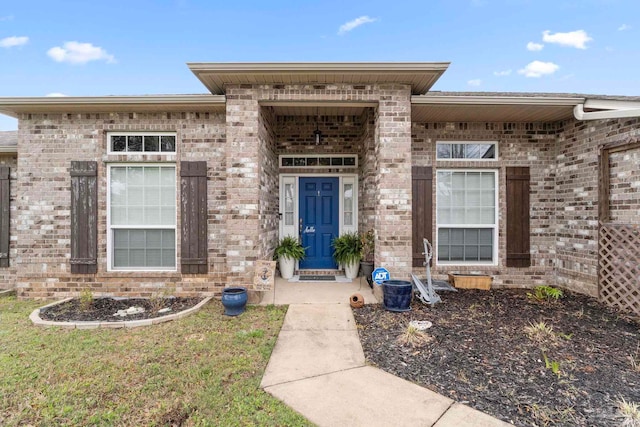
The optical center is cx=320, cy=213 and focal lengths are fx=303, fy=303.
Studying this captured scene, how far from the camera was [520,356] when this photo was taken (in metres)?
2.96

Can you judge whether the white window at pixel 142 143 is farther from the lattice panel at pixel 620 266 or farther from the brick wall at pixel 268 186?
the lattice panel at pixel 620 266

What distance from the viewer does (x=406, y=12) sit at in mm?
9398

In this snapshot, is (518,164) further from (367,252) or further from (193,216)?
(193,216)

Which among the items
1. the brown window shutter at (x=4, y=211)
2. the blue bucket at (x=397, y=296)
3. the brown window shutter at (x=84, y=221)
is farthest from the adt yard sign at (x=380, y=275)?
the brown window shutter at (x=4, y=211)

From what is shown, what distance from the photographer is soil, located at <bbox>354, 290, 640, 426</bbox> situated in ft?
7.29

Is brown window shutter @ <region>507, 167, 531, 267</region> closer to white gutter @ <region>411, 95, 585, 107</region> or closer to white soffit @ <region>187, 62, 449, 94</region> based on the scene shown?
white gutter @ <region>411, 95, 585, 107</region>

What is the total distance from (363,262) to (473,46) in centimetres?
949

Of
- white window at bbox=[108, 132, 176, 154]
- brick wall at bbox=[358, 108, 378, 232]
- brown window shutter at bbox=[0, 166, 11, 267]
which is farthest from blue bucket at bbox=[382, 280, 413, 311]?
brown window shutter at bbox=[0, 166, 11, 267]

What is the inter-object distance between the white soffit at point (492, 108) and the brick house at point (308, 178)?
30 mm

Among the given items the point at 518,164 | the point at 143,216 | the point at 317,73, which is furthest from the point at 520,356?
the point at 143,216

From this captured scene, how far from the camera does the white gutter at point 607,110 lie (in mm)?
4062

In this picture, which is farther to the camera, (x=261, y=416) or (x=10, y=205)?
(x=10, y=205)

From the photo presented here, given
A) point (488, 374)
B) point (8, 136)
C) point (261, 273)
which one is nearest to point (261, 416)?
point (488, 374)

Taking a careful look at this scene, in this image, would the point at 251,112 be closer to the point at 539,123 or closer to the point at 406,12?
the point at 539,123
